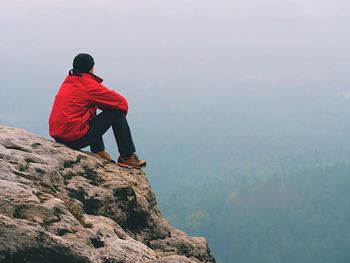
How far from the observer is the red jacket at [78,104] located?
1560 cm

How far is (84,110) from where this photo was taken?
624 inches

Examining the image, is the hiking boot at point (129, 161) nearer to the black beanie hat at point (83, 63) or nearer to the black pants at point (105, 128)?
the black pants at point (105, 128)

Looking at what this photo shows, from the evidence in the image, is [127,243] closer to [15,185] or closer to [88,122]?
[15,185]

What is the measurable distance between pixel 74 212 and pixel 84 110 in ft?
16.5

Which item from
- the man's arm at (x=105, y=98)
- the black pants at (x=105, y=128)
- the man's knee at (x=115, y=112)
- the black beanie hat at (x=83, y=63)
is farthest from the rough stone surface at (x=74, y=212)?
the black beanie hat at (x=83, y=63)

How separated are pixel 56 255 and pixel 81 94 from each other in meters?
7.30

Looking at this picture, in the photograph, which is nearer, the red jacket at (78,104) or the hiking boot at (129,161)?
the red jacket at (78,104)

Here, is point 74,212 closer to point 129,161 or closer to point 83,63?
point 83,63

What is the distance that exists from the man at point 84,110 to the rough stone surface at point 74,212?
20.1 inches

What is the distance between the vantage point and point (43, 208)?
10.1 metres

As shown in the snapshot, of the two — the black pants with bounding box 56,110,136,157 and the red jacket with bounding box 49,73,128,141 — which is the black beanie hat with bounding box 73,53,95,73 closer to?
the red jacket with bounding box 49,73,128,141

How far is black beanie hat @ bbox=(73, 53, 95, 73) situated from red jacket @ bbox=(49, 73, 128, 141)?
0.16 metres

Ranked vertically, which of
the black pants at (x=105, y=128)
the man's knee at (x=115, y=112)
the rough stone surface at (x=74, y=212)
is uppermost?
the man's knee at (x=115, y=112)

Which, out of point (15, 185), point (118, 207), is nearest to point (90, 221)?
point (15, 185)
